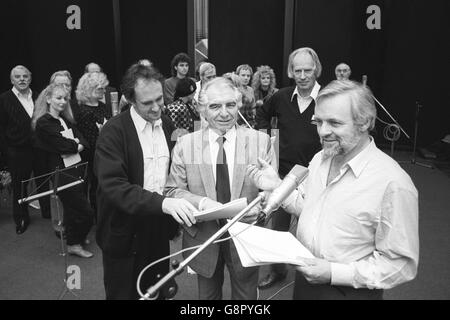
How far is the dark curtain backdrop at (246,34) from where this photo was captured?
7246 millimetres

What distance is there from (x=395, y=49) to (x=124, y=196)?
6.73 meters

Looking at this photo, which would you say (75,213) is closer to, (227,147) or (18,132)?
(18,132)

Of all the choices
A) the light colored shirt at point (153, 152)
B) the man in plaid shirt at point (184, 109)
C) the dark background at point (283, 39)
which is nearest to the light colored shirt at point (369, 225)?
the light colored shirt at point (153, 152)

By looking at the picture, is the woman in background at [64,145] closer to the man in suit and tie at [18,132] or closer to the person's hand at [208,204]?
the man in suit and tie at [18,132]

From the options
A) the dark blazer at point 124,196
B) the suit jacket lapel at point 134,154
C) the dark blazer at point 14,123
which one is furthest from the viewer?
the dark blazer at point 14,123

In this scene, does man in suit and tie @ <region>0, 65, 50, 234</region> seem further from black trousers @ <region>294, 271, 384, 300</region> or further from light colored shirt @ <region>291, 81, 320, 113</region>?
black trousers @ <region>294, 271, 384, 300</region>

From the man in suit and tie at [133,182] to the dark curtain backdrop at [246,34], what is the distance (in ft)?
18.7

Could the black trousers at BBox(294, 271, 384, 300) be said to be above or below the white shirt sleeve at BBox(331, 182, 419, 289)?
below

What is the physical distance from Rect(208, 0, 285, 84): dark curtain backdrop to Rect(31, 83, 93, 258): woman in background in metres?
4.50

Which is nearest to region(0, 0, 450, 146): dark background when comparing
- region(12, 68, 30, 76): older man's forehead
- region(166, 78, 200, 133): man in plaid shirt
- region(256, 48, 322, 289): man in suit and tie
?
region(12, 68, 30, 76): older man's forehead

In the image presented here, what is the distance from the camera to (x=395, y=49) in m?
7.03

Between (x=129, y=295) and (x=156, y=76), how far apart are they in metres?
1.10

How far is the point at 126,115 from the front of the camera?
1856 millimetres

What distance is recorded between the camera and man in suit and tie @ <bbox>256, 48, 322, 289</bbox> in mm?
2686
